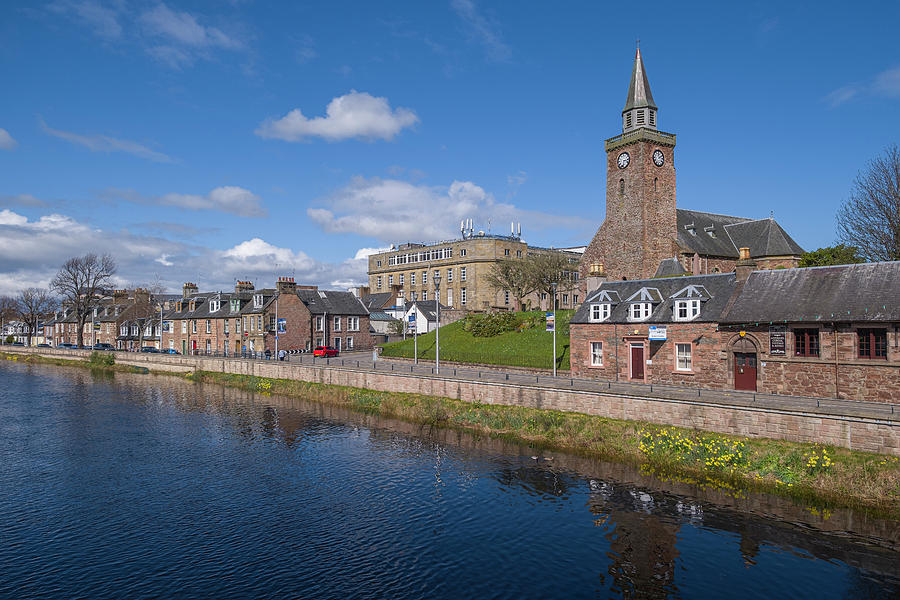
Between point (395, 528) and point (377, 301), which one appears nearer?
point (395, 528)

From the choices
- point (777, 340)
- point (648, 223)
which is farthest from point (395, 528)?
point (648, 223)

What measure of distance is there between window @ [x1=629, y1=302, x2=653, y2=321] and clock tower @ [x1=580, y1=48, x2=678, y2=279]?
69.7 ft

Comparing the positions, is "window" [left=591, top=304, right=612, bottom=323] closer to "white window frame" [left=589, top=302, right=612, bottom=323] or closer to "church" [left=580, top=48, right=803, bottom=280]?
"white window frame" [left=589, top=302, right=612, bottom=323]

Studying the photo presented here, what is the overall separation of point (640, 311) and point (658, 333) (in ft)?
8.34

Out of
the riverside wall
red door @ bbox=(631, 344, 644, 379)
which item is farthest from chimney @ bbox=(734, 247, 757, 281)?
the riverside wall

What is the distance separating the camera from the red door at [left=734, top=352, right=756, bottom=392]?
32.1 m

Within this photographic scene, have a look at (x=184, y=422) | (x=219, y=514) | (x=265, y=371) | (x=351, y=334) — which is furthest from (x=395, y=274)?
(x=219, y=514)

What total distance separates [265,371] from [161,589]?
130ft

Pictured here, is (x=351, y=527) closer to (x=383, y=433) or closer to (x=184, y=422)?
(x=383, y=433)

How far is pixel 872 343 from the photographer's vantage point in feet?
92.4

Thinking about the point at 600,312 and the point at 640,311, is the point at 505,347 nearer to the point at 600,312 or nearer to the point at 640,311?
the point at 600,312

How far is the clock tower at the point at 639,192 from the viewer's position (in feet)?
197

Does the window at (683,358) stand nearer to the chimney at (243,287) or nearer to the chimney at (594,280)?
the chimney at (594,280)

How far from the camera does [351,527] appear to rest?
20.6m
